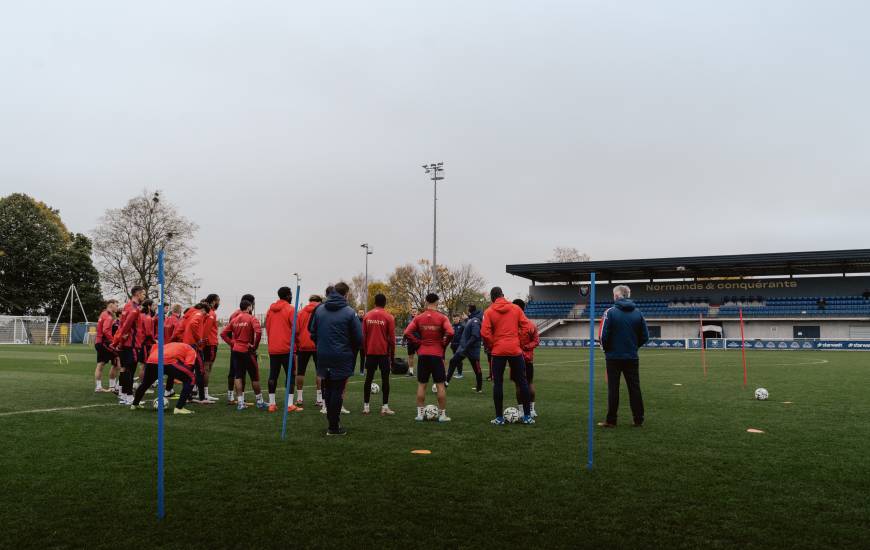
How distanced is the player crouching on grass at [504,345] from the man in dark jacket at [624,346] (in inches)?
47.3

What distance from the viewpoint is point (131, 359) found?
11.4 m

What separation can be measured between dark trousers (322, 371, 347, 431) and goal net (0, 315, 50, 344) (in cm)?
4884

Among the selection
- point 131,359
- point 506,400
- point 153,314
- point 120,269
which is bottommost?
point 506,400

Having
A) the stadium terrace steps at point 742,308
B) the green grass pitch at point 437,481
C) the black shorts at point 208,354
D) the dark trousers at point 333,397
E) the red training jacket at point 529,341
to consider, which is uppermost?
the stadium terrace steps at point 742,308

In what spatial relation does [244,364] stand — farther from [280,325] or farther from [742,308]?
[742,308]

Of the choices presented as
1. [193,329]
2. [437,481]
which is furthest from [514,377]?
[193,329]

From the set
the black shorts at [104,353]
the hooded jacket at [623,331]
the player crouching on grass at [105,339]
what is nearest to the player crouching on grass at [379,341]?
the hooded jacket at [623,331]

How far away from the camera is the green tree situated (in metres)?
55.3

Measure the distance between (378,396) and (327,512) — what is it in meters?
8.00

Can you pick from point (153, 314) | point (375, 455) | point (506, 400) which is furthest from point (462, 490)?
point (153, 314)

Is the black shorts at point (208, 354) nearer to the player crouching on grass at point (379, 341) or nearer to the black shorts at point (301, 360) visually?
the black shorts at point (301, 360)

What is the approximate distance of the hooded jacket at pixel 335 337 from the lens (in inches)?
320

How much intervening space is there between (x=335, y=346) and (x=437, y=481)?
3.06m

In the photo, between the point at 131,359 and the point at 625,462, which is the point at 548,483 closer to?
the point at 625,462
